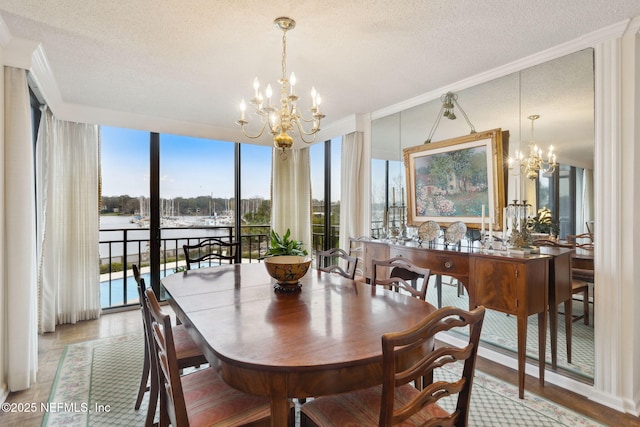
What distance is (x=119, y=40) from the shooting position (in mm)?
2320

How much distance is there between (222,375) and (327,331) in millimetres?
441

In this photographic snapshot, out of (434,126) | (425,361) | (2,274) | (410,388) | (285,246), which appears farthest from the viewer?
(285,246)

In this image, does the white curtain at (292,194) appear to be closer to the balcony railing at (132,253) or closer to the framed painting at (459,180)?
the balcony railing at (132,253)

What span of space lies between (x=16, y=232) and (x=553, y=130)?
400cm

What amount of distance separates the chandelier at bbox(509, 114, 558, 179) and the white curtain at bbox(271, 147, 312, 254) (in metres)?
3.19

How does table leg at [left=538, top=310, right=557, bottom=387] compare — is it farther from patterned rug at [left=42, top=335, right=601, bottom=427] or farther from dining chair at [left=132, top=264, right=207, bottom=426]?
dining chair at [left=132, top=264, right=207, bottom=426]

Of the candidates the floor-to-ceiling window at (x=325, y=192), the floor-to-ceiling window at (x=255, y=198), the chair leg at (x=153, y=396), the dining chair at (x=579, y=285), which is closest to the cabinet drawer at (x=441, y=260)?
the dining chair at (x=579, y=285)

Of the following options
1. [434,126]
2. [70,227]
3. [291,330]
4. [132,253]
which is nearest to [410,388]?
[291,330]

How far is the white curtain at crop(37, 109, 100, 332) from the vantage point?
343 cm

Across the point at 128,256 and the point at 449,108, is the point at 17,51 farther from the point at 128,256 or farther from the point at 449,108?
the point at 449,108

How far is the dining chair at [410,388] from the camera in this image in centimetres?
100

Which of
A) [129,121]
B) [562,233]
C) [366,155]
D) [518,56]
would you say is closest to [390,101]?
[366,155]

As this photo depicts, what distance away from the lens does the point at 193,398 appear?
1.40 metres

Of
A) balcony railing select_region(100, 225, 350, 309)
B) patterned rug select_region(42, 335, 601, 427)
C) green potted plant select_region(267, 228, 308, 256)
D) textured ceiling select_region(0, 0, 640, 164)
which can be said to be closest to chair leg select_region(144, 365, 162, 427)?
patterned rug select_region(42, 335, 601, 427)
